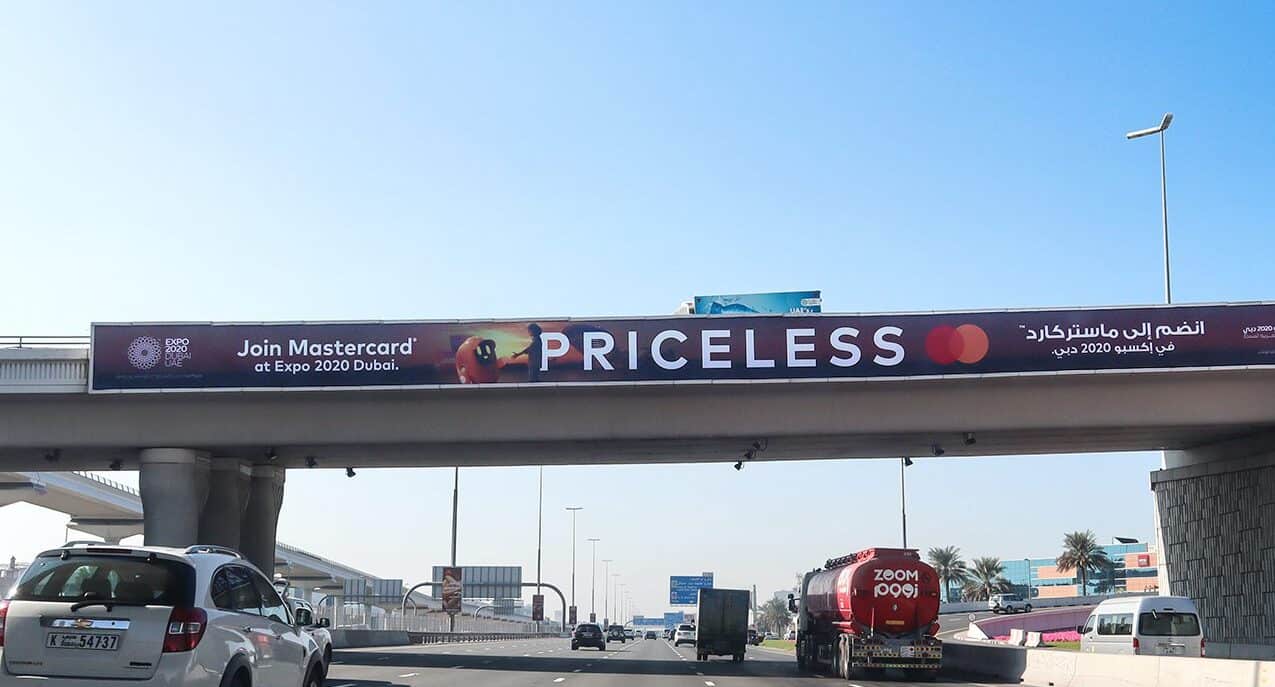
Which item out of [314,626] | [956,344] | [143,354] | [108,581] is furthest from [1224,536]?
[108,581]

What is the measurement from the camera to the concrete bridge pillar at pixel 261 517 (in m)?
41.8

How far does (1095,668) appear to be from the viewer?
2672cm

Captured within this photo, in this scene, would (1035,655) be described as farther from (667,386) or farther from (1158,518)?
(1158,518)

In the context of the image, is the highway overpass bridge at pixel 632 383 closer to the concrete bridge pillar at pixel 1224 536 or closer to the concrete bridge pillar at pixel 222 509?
the concrete bridge pillar at pixel 1224 536

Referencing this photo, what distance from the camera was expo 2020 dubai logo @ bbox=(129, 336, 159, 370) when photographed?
3341cm

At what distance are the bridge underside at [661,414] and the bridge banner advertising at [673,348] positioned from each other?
0.51 metres

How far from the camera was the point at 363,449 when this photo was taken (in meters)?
38.7

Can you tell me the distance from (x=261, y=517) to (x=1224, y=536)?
28966mm

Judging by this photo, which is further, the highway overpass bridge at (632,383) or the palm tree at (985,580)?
the palm tree at (985,580)

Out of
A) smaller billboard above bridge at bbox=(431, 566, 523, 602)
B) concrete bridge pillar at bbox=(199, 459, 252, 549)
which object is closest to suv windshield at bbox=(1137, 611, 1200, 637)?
concrete bridge pillar at bbox=(199, 459, 252, 549)

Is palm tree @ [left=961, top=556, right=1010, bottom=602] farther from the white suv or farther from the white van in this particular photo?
the white suv

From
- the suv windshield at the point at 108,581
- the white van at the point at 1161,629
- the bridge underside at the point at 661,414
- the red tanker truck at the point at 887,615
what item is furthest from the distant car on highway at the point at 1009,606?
the suv windshield at the point at 108,581

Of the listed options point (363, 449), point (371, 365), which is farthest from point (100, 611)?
point (363, 449)

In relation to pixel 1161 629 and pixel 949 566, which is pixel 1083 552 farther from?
pixel 1161 629
